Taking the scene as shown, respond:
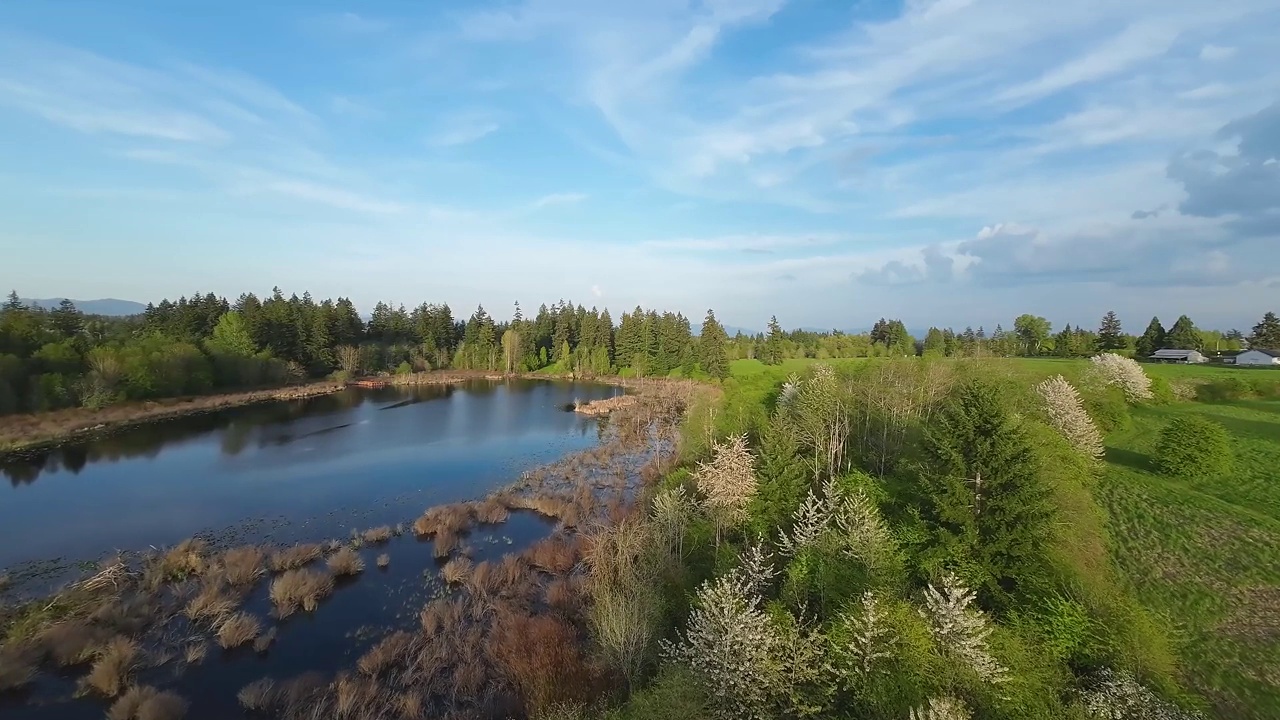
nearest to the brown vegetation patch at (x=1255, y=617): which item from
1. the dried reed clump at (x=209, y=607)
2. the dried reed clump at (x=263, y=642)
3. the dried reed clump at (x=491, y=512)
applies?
the dried reed clump at (x=491, y=512)

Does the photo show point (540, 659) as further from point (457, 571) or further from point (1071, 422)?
point (1071, 422)

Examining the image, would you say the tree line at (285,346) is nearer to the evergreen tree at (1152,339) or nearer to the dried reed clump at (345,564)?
the dried reed clump at (345,564)

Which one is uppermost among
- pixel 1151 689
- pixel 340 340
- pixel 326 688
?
pixel 340 340

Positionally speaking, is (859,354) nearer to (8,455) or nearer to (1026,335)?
(1026,335)

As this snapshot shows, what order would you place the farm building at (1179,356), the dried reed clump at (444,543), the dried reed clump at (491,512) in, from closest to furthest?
the dried reed clump at (444,543), the dried reed clump at (491,512), the farm building at (1179,356)

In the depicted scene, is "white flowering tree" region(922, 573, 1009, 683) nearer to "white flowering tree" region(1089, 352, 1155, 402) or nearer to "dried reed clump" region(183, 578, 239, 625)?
"dried reed clump" region(183, 578, 239, 625)

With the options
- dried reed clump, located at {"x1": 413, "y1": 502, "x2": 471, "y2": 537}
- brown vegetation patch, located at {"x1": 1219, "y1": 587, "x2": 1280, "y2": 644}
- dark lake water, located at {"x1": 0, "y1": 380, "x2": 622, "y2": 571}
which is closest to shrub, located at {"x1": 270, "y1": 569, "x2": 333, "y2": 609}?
dried reed clump, located at {"x1": 413, "y1": 502, "x2": 471, "y2": 537}

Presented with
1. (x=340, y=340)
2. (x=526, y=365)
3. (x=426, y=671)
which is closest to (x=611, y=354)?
(x=526, y=365)

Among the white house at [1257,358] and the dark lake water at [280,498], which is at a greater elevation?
the white house at [1257,358]
